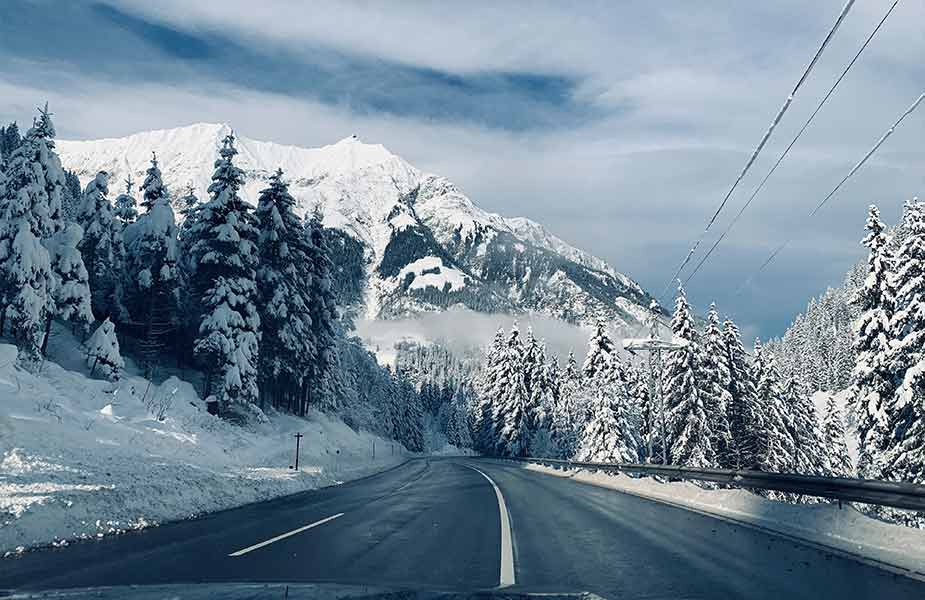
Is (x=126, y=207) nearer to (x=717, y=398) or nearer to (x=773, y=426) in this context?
(x=717, y=398)

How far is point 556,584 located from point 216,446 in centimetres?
2360

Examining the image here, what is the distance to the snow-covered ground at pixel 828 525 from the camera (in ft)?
26.8

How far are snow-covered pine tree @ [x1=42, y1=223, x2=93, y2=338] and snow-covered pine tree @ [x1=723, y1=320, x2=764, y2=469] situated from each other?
1592 inches

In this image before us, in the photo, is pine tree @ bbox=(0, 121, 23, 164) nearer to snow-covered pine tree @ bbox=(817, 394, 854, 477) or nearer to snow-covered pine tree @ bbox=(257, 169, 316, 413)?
snow-covered pine tree @ bbox=(257, 169, 316, 413)

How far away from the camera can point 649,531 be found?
11.1 m

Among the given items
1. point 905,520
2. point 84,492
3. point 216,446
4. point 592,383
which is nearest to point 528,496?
point 84,492

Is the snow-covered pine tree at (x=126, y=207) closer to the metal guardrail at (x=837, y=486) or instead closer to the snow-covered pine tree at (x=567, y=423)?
the metal guardrail at (x=837, y=486)

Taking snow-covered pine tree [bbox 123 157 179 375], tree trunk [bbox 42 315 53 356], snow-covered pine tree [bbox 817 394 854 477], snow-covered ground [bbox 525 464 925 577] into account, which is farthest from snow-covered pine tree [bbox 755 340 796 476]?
tree trunk [bbox 42 315 53 356]

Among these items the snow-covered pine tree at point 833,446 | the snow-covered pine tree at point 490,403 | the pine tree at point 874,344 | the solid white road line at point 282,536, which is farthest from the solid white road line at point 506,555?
the snow-covered pine tree at point 490,403

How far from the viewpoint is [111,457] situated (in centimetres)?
1703

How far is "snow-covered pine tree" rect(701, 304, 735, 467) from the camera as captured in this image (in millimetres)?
41094

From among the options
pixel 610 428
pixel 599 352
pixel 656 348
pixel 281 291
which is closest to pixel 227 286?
pixel 281 291

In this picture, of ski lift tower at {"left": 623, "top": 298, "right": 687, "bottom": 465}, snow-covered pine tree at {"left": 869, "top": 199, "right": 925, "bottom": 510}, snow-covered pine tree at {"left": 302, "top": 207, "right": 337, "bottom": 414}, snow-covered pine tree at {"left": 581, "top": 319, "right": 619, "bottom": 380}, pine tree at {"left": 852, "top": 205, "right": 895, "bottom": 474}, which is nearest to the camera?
snow-covered pine tree at {"left": 869, "top": 199, "right": 925, "bottom": 510}

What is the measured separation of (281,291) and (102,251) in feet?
38.2
